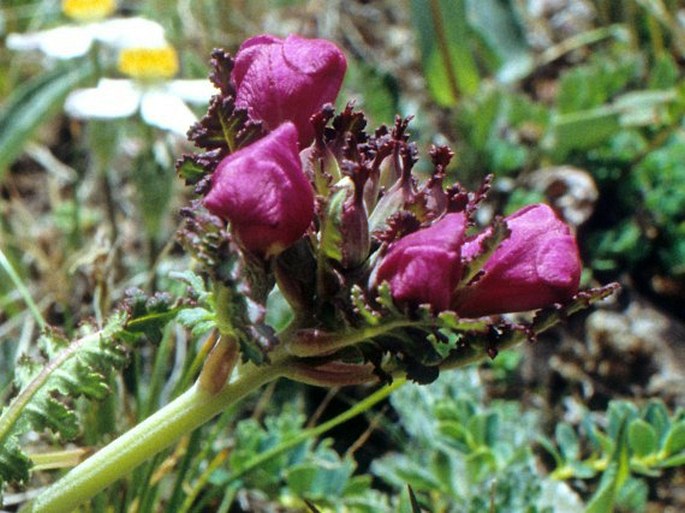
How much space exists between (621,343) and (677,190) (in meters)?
0.44

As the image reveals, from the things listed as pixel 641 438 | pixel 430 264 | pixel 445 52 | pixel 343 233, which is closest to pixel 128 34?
pixel 445 52

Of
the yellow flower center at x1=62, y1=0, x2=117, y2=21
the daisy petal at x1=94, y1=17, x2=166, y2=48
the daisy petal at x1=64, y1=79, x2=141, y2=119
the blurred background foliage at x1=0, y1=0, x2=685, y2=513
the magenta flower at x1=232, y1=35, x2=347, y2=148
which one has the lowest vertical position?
the blurred background foliage at x1=0, y1=0, x2=685, y2=513

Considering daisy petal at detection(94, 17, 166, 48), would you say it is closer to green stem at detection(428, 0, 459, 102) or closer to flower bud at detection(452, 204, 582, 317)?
green stem at detection(428, 0, 459, 102)

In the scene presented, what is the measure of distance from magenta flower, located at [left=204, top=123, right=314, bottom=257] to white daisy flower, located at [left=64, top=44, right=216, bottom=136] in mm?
1344

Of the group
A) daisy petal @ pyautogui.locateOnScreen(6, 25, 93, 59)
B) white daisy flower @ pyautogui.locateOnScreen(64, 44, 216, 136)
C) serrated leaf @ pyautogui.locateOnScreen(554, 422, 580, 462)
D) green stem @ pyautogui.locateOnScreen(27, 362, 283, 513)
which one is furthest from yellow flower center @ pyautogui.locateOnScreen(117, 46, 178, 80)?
green stem @ pyautogui.locateOnScreen(27, 362, 283, 513)

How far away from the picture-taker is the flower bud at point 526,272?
117cm

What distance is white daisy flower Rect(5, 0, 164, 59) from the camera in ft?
8.59

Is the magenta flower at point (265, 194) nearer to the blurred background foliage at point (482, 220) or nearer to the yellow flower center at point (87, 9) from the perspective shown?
the blurred background foliage at point (482, 220)

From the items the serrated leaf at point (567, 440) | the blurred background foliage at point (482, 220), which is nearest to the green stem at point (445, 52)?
the blurred background foliage at point (482, 220)

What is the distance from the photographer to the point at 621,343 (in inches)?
98.4

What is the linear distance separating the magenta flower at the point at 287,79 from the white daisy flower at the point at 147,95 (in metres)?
1.18

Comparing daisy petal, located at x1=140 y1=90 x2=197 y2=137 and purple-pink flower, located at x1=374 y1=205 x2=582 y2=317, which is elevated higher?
daisy petal, located at x1=140 y1=90 x2=197 y2=137

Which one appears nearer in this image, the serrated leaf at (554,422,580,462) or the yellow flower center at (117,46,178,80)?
the serrated leaf at (554,422,580,462)

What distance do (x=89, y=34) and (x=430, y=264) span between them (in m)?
1.80
